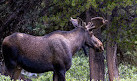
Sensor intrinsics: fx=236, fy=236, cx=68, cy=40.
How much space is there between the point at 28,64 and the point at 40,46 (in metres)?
0.59

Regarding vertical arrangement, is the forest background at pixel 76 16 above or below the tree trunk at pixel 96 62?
above

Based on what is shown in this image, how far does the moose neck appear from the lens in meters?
6.86

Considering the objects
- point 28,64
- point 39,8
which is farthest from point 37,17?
point 28,64

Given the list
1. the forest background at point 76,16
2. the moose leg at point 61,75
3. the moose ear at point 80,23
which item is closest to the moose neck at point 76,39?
the moose ear at point 80,23

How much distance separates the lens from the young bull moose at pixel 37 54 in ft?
19.7

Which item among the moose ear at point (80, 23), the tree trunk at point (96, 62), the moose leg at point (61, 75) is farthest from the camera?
the tree trunk at point (96, 62)

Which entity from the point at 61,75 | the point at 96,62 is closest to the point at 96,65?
the point at 96,62

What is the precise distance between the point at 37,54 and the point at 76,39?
134cm

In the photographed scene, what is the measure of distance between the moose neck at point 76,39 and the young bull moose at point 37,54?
189 millimetres

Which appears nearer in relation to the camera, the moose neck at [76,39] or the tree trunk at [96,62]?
the moose neck at [76,39]

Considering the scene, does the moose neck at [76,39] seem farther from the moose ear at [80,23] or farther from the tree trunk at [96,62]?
the tree trunk at [96,62]

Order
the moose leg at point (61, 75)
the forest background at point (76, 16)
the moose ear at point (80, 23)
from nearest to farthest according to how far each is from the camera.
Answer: the moose leg at point (61, 75)
the moose ear at point (80, 23)
the forest background at point (76, 16)

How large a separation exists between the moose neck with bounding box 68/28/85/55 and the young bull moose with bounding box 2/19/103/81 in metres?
0.19

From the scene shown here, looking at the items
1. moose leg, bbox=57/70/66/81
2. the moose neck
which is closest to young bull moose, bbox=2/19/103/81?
moose leg, bbox=57/70/66/81
